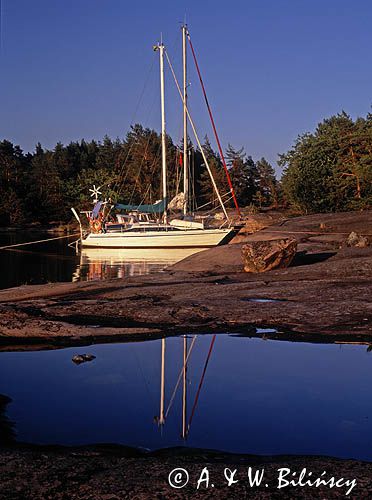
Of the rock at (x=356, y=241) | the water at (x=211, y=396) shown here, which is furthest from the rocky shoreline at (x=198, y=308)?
the rock at (x=356, y=241)

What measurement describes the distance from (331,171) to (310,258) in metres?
32.2

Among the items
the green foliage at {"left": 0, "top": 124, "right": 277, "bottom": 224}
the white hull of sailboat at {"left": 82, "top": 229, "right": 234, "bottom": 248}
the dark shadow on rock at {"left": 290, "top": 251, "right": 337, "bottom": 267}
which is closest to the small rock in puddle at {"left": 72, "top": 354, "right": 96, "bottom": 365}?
the dark shadow on rock at {"left": 290, "top": 251, "right": 337, "bottom": 267}

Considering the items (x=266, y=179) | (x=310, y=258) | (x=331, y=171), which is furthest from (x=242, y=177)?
(x=310, y=258)

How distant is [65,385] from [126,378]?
0.93 metres

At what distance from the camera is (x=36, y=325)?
489 inches

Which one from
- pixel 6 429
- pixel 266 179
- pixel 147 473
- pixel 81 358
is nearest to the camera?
pixel 147 473

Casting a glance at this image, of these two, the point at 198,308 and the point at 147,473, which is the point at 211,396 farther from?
the point at 198,308

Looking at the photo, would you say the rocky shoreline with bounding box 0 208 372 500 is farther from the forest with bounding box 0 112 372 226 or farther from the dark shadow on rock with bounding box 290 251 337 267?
the forest with bounding box 0 112 372 226

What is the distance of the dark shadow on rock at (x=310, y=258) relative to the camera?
25.6 meters

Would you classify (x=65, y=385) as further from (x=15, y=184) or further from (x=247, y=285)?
(x=15, y=184)

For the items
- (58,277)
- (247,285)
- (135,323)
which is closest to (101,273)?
(58,277)

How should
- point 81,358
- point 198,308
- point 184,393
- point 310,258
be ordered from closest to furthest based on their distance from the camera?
point 184,393, point 81,358, point 198,308, point 310,258

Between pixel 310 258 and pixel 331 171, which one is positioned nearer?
pixel 310 258

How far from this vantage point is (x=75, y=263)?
132 ft
